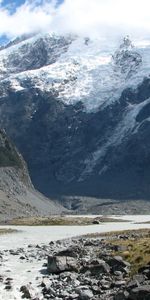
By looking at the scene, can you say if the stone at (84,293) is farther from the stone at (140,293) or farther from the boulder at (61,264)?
the boulder at (61,264)

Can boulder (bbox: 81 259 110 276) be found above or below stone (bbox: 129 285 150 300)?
above

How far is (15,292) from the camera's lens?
2042 inches

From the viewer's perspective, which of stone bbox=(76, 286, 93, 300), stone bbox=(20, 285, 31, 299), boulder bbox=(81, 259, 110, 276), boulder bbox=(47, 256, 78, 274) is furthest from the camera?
boulder bbox=(47, 256, 78, 274)

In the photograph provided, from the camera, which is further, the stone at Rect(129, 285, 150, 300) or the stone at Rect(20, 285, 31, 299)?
the stone at Rect(20, 285, 31, 299)

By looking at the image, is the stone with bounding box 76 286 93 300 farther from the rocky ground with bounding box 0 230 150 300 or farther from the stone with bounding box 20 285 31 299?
the stone with bounding box 20 285 31 299

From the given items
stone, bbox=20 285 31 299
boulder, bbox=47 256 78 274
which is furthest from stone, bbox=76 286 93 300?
boulder, bbox=47 256 78 274

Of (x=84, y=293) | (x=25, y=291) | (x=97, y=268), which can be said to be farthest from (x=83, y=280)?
(x=84, y=293)

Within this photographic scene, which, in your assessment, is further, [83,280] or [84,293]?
[83,280]

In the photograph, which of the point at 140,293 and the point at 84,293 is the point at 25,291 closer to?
the point at 84,293

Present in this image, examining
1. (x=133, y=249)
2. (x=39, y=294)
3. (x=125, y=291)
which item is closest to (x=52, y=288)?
(x=39, y=294)

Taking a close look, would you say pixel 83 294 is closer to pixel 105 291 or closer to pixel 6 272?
pixel 105 291

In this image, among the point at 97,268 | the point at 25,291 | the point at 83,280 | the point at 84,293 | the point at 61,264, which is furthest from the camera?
the point at 61,264

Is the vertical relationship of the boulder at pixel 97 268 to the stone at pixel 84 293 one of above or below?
above

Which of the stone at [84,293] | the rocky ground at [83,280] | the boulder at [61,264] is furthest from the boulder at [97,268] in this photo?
the stone at [84,293]
